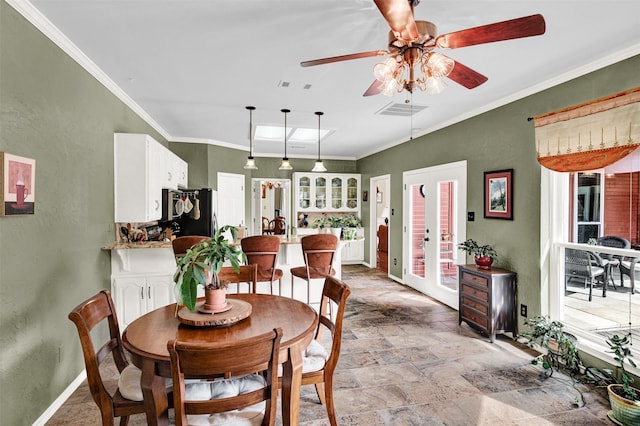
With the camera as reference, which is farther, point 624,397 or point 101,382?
point 624,397

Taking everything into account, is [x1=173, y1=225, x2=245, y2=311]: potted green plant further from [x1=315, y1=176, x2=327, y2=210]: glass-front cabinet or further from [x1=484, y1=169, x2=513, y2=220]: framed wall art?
[x1=315, y1=176, x2=327, y2=210]: glass-front cabinet

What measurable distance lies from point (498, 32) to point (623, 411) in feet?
8.22

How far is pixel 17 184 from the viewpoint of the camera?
200cm

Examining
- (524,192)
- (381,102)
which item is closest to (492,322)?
(524,192)

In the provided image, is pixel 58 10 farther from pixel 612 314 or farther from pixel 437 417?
pixel 612 314

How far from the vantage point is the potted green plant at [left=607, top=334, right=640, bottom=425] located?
7.25ft

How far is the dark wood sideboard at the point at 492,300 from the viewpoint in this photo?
357 centimetres

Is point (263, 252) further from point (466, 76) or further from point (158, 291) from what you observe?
point (466, 76)

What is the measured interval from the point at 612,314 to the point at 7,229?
436cm

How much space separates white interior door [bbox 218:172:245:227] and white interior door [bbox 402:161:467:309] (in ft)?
10.4

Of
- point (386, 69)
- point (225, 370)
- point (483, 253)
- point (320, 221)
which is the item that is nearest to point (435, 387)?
point (483, 253)

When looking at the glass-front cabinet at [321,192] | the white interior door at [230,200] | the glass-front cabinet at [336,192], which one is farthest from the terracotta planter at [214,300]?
the glass-front cabinet at [336,192]

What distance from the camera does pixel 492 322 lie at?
3.55 m

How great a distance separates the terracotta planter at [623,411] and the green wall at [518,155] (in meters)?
1.13
